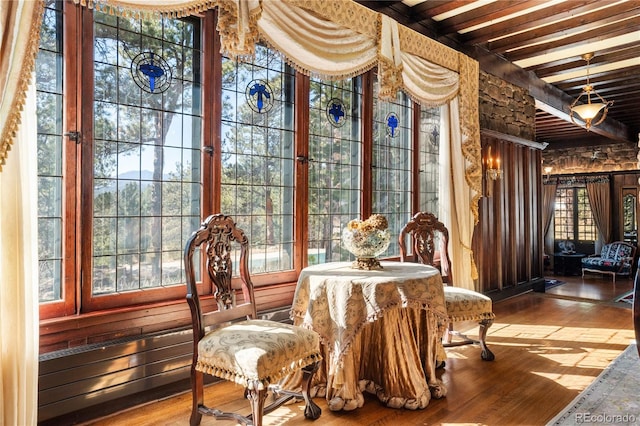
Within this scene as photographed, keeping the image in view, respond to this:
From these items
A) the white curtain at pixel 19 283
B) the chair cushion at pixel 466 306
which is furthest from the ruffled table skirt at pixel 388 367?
the white curtain at pixel 19 283

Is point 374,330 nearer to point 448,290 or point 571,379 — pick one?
point 448,290

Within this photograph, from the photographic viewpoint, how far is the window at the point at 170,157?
2.46 meters

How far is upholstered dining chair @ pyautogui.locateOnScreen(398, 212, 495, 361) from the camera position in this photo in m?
3.20

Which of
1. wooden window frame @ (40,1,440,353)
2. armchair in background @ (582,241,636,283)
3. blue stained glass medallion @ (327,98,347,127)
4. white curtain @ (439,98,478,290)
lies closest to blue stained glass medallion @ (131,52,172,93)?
wooden window frame @ (40,1,440,353)

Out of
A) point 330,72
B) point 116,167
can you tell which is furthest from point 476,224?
point 116,167

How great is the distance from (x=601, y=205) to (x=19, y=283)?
1158 centimetres

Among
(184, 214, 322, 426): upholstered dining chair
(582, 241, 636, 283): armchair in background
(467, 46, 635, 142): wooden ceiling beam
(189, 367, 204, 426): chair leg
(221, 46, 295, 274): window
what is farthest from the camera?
(582, 241, 636, 283): armchair in background

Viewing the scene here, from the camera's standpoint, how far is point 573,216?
11062mm

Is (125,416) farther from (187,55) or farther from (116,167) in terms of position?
(187,55)

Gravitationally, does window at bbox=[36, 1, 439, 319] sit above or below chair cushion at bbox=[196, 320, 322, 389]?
above

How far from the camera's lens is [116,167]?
268cm

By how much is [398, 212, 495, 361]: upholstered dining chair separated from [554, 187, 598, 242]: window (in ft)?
28.5

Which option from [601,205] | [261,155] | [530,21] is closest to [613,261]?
[601,205]

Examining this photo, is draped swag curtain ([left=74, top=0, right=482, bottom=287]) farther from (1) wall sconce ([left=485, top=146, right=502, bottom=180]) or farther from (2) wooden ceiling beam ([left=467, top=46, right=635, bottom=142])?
(2) wooden ceiling beam ([left=467, top=46, right=635, bottom=142])
